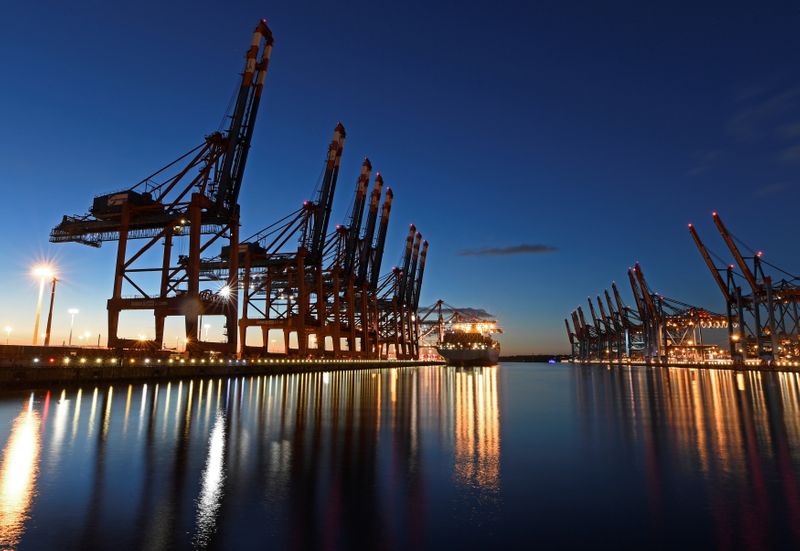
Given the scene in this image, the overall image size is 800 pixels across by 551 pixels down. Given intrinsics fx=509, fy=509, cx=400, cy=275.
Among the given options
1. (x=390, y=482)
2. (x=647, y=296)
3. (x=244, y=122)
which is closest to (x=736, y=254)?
(x=647, y=296)

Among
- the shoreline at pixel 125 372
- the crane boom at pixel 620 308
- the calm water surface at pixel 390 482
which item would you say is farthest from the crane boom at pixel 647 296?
the calm water surface at pixel 390 482

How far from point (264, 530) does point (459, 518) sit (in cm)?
237

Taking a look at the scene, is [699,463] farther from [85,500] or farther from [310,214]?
[310,214]

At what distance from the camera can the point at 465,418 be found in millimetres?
17016

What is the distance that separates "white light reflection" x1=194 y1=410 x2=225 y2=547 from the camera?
5.80 metres

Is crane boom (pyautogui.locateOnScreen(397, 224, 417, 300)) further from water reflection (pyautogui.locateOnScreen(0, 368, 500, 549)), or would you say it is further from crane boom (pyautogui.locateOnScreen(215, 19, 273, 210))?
water reflection (pyautogui.locateOnScreen(0, 368, 500, 549))

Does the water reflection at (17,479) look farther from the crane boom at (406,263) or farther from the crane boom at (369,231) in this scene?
the crane boom at (406,263)

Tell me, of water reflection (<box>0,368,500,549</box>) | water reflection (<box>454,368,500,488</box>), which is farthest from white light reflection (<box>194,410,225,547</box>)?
water reflection (<box>454,368,500,488</box>)

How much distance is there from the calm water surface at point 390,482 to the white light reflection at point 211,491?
33 mm

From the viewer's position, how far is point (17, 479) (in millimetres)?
8102

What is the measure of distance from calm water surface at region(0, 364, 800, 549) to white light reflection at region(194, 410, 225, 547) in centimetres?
3

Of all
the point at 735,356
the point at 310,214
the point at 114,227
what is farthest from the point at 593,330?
the point at 114,227

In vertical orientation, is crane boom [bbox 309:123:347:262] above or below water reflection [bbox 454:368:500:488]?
above

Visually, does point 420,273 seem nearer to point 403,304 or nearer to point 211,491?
point 403,304
